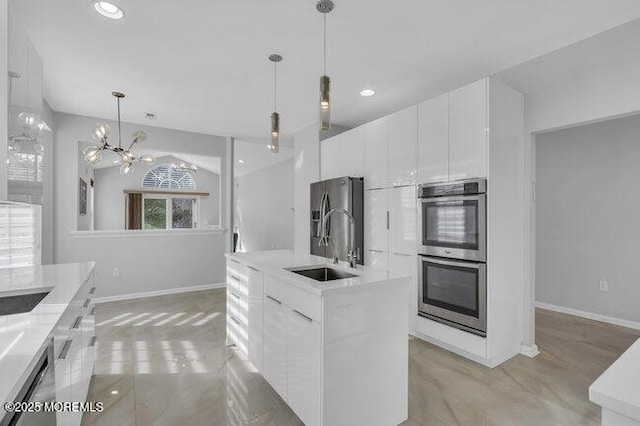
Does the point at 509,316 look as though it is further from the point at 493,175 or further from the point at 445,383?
the point at 493,175

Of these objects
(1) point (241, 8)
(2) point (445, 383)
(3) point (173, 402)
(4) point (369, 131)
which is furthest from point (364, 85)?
(3) point (173, 402)

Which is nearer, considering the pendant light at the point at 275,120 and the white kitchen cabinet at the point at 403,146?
the pendant light at the point at 275,120

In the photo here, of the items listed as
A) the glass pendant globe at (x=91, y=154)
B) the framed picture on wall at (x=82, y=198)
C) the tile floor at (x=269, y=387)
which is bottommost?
the tile floor at (x=269, y=387)

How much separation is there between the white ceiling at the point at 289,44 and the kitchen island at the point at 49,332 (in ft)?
5.85

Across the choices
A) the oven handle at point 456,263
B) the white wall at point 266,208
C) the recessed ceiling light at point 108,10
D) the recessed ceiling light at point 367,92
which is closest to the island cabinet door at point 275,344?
the oven handle at point 456,263

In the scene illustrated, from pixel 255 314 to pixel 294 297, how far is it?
2.26ft

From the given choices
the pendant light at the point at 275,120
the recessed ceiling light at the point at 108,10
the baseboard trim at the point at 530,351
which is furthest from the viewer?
the baseboard trim at the point at 530,351

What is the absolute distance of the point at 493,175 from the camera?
263 centimetres

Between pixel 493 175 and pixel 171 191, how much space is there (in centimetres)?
875

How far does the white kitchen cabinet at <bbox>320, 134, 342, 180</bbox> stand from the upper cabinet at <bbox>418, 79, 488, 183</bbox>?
1.32 metres

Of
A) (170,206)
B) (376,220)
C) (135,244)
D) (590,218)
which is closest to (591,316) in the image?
(590,218)

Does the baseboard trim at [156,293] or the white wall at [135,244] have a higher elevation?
the white wall at [135,244]

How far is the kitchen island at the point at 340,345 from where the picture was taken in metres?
1.62

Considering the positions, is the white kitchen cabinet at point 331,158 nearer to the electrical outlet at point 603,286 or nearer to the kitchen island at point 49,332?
the kitchen island at point 49,332
